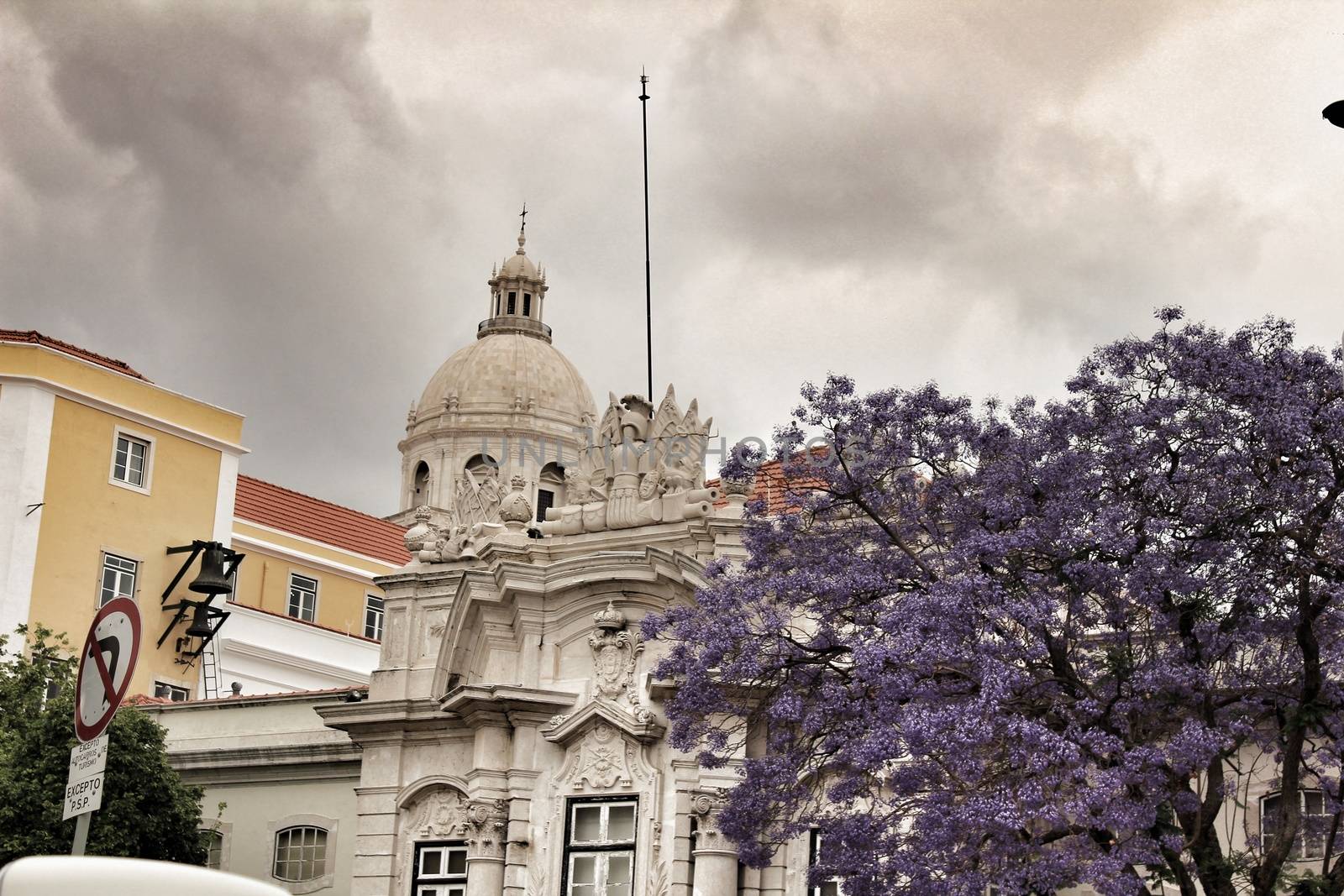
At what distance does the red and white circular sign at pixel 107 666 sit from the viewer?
10.8 metres

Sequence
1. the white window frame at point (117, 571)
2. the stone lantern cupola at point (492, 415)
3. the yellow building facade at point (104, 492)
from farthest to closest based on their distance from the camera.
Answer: the stone lantern cupola at point (492, 415)
the white window frame at point (117, 571)
the yellow building facade at point (104, 492)

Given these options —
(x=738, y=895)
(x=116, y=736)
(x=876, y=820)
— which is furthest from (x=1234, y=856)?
(x=116, y=736)

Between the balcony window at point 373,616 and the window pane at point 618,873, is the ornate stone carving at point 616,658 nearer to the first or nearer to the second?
the window pane at point 618,873

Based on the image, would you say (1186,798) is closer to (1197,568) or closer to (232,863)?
(1197,568)

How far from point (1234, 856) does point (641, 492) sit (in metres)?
11.6

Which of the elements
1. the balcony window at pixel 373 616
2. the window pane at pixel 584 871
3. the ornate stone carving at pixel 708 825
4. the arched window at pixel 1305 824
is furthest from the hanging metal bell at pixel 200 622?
the arched window at pixel 1305 824

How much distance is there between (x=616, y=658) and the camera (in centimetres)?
2730

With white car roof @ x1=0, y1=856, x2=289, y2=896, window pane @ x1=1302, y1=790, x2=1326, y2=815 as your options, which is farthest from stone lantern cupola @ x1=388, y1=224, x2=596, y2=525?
white car roof @ x1=0, y1=856, x2=289, y2=896

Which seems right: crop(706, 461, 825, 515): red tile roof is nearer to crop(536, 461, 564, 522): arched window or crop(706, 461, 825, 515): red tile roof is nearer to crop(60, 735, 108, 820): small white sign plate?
crop(60, 735, 108, 820): small white sign plate

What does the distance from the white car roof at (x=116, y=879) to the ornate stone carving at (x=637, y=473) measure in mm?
20925

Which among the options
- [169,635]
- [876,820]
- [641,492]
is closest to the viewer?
[876,820]

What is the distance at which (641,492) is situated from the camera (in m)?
28.4

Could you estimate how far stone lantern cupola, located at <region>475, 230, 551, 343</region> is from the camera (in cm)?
6938

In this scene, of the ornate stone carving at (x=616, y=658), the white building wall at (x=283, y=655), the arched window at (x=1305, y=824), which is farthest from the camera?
the white building wall at (x=283, y=655)
